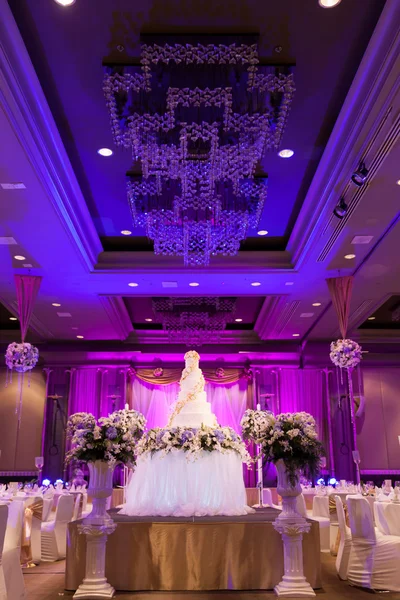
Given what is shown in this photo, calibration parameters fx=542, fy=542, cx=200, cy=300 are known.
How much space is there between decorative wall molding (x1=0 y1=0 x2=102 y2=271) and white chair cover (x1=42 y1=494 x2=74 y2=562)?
3883 mm

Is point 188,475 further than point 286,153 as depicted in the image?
Yes

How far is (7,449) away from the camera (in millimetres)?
14555

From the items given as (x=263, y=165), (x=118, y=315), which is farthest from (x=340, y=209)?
(x=118, y=315)

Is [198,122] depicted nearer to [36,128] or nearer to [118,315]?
[36,128]

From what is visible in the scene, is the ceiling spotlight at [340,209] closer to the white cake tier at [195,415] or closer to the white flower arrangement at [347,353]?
the white flower arrangement at [347,353]

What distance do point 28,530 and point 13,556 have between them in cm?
229

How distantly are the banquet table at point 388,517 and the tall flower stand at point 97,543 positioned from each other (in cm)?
315


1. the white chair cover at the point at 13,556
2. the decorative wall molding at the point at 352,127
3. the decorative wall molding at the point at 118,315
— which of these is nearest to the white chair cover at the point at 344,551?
the white chair cover at the point at 13,556

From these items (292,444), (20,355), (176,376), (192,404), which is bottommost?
(292,444)

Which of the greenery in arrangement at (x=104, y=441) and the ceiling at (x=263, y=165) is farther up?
the ceiling at (x=263, y=165)

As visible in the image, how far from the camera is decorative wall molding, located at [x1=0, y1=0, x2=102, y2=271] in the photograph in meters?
4.78

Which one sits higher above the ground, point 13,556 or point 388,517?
point 388,517

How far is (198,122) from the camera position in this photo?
19.1 feet

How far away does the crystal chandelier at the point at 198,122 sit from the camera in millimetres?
5086
